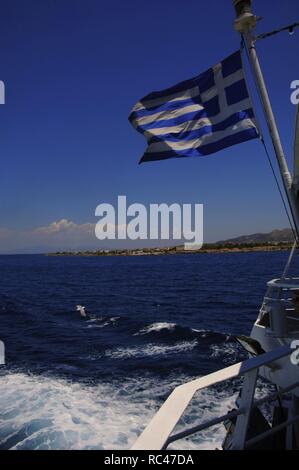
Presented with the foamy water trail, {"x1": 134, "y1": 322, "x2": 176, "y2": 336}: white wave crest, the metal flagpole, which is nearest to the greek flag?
the metal flagpole

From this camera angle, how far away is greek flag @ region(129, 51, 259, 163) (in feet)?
28.3

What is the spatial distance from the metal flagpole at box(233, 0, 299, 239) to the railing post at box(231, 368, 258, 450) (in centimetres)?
475

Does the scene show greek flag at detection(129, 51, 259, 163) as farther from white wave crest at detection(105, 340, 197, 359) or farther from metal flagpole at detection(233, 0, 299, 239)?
white wave crest at detection(105, 340, 197, 359)

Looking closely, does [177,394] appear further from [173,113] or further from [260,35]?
[260,35]

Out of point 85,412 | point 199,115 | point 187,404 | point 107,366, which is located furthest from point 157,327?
point 187,404

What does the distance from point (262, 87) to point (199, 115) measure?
1720mm

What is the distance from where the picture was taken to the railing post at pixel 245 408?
4204 millimetres

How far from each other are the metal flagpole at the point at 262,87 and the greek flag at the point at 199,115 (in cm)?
39

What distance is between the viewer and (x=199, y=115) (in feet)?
30.6

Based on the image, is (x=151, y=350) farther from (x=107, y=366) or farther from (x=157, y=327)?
(x=157, y=327)

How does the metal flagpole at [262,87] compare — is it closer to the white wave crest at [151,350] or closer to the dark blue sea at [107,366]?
the dark blue sea at [107,366]

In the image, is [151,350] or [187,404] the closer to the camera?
[187,404]

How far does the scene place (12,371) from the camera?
20859mm
